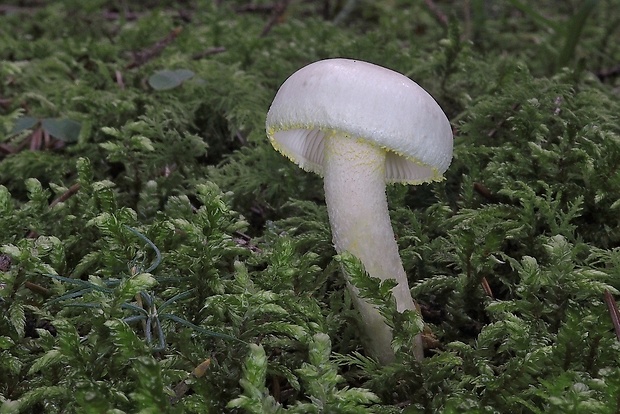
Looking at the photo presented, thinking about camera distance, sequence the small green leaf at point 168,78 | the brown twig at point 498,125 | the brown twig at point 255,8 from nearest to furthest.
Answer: the brown twig at point 498,125 < the small green leaf at point 168,78 < the brown twig at point 255,8

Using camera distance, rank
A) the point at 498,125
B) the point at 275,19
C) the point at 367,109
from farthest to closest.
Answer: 1. the point at 275,19
2. the point at 498,125
3. the point at 367,109

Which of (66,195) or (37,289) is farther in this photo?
(66,195)

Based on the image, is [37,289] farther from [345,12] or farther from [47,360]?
[345,12]

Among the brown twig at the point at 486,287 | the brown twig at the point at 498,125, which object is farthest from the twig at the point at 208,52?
the brown twig at the point at 486,287

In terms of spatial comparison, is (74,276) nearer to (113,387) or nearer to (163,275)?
(163,275)

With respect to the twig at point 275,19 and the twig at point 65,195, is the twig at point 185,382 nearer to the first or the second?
the twig at point 65,195

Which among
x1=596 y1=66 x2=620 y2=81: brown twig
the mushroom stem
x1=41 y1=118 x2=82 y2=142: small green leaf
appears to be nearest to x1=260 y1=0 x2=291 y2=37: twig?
x1=41 y1=118 x2=82 y2=142: small green leaf

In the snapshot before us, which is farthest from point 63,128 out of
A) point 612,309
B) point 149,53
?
point 612,309

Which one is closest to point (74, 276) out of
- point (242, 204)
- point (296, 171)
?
point (242, 204)
